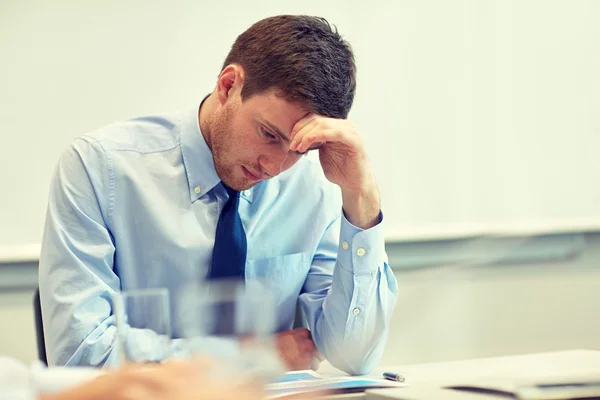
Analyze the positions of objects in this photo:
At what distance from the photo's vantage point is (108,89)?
236 cm

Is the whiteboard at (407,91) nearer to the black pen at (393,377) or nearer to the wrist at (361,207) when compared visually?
the wrist at (361,207)

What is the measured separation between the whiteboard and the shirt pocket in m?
0.92

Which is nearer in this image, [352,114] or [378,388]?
[378,388]

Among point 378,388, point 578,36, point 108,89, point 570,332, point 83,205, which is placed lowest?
point 570,332

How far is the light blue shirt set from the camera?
141cm

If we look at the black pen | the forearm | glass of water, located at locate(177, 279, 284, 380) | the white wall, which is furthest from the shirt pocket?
glass of water, located at locate(177, 279, 284, 380)

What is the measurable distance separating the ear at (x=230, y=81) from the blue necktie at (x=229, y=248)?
0.86ft

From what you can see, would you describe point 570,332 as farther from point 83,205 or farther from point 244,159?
point 83,205

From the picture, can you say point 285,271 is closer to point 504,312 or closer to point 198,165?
point 198,165

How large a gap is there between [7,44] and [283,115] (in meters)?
1.19

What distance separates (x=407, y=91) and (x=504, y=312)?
93 centimetres

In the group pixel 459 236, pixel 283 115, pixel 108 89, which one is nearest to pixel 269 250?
pixel 283 115

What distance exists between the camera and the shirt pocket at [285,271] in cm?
167

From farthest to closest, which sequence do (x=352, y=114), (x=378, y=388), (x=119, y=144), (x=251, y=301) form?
(x=352, y=114), (x=119, y=144), (x=378, y=388), (x=251, y=301)
